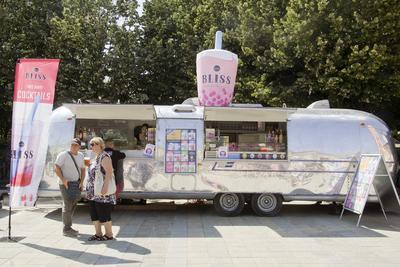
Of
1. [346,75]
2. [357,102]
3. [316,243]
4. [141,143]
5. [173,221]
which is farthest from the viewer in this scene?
[357,102]

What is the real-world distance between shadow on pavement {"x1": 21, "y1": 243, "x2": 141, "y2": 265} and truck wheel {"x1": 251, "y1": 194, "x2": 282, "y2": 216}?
4.79 meters

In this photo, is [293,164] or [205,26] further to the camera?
[205,26]

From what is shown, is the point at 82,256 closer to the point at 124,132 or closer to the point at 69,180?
the point at 69,180

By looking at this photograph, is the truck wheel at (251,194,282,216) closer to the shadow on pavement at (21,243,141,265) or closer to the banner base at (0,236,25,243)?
the shadow on pavement at (21,243,141,265)

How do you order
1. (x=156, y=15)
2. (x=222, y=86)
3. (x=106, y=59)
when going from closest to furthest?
(x=222, y=86) < (x=106, y=59) < (x=156, y=15)

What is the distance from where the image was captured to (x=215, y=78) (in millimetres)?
12289

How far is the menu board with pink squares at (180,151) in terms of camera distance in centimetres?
1098

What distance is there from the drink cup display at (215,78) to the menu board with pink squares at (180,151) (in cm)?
150

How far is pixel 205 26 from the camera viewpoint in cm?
2111

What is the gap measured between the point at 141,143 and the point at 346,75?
8.40m

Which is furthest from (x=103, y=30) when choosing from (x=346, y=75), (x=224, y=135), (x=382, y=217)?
(x=382, y=217)

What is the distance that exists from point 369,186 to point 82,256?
19.3 ft

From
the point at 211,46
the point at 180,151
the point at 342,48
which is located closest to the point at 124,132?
the point at 180,151

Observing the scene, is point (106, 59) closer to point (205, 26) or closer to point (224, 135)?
point (205, 26)
